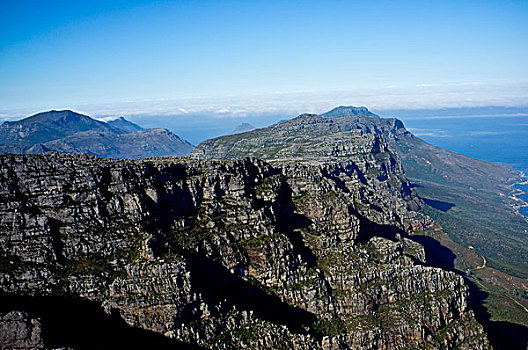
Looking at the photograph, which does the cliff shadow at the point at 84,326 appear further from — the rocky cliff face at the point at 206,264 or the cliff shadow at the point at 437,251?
the cliff shadow at the point at 437,251

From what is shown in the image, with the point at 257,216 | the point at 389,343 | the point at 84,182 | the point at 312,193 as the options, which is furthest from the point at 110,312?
the point at 312,193

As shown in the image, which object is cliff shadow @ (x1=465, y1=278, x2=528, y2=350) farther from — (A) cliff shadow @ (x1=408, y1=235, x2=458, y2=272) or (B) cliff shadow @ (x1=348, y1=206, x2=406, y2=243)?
(B) cliff shadow @ (x1=348, y1=206, x2=406, y2=243)

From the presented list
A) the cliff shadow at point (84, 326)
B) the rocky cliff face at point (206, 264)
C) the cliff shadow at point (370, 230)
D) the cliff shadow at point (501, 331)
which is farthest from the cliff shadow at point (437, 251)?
the cliff shadow at point (84, 326)

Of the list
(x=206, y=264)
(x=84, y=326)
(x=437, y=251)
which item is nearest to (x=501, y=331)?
(x=437, y=251)

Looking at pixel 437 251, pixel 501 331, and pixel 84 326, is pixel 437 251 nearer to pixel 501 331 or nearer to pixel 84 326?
pixel 501 331

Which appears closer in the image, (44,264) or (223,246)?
(44,264)

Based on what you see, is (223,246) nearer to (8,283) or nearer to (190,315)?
(190,315)

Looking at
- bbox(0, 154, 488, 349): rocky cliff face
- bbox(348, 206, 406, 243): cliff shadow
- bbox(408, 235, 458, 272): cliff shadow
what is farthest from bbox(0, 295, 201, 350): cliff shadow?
bbox(408, 235, 458, 272): cliff shadow
